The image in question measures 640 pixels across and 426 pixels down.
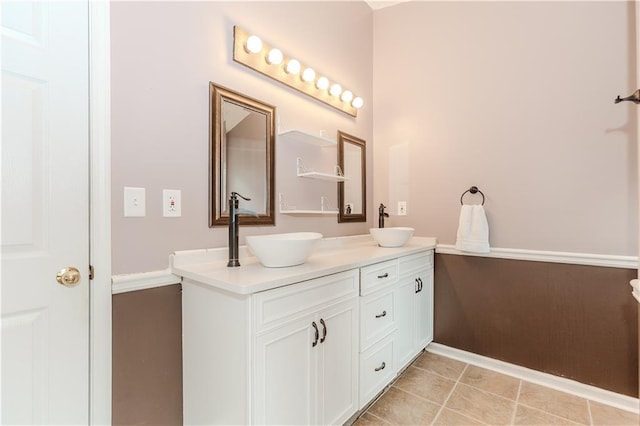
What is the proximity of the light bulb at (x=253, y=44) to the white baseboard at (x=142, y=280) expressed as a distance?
120 cm

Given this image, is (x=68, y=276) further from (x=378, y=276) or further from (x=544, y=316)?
(x=544, y=316)

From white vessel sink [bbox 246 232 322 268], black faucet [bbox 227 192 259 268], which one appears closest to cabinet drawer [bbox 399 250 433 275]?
white vessel sink [bbox 246 232 322 268]

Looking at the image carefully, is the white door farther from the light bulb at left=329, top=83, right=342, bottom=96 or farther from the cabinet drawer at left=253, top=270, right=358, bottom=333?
the light bulb at left=329, top=83, right=342, bottom=96

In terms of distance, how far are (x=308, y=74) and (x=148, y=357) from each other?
5.87 ft

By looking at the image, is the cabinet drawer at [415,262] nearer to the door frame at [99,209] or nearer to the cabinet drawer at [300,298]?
the cabinet drawer at [300,298]

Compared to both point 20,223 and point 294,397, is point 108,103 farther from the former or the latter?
point 294,397

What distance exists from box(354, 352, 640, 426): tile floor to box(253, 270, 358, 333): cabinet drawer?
0.75 metres

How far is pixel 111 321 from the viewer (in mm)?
1114

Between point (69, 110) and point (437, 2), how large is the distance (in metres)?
2.57

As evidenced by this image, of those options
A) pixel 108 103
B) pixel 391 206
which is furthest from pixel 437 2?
pixel 108 103

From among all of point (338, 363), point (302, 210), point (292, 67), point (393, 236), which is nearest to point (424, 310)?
point (393, 236)

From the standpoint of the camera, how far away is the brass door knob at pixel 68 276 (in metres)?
1.02

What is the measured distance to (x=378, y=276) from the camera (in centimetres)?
165

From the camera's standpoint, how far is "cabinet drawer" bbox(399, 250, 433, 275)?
1.90 meters
